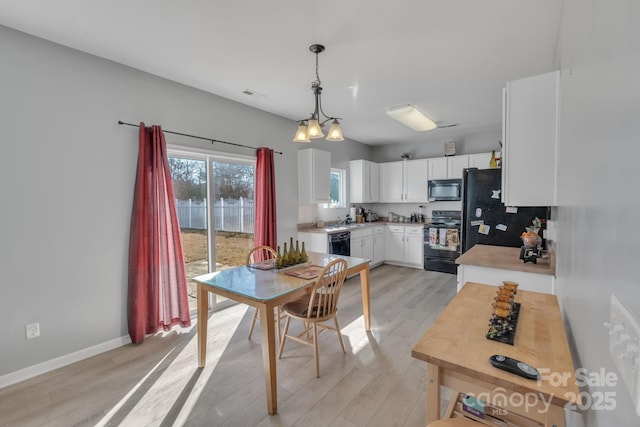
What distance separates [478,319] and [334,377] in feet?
4.34

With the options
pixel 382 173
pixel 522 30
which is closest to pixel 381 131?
pixel 382 173

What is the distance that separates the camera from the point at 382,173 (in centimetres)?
620

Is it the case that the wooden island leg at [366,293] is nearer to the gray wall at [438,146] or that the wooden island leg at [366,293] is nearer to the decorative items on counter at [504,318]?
the decorative items on counter at [504,318]

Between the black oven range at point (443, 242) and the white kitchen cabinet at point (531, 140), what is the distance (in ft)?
11.0

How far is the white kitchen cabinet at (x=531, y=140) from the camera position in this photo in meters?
1.74

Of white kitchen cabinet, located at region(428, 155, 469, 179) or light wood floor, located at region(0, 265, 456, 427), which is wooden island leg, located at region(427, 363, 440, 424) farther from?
white kitchen cabinet, located at region(428, 155, 469, 179)

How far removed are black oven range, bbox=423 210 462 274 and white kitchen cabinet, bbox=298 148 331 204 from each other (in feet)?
7.26

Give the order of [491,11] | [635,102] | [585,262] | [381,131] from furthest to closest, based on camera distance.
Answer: [381,131], [491,11], [585,262], [635,102]

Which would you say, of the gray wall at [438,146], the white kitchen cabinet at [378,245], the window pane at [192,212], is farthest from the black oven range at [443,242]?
the window pane at [192,212]

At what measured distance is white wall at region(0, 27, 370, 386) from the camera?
2.13m

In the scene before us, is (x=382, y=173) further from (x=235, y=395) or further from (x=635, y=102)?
(x=635, y=102)

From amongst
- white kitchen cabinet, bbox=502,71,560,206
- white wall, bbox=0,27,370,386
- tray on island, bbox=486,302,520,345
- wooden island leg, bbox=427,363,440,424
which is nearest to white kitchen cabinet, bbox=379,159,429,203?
white kitchen cabinet, bbox=502,71,560,206

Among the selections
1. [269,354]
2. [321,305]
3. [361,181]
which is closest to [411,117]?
[361,181]

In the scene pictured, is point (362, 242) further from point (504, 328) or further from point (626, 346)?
point (626, 346)
